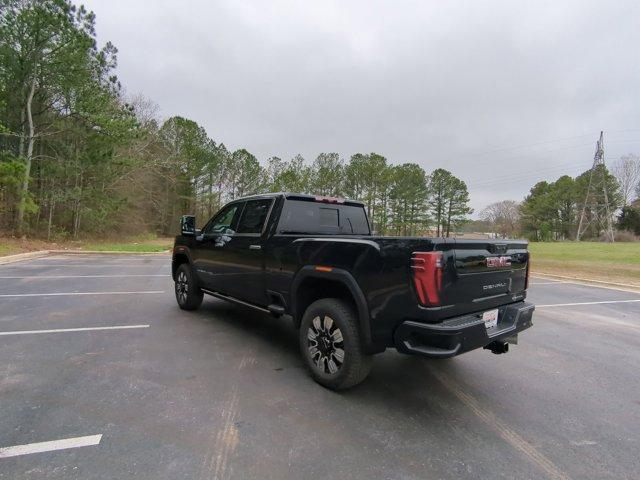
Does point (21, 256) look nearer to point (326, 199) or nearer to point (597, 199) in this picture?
point (326, 199)

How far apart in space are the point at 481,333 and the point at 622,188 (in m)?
72.4

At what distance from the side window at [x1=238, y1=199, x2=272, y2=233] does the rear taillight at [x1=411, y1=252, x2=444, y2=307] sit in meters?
2.28

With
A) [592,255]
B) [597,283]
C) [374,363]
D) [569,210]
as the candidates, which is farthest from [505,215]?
[374,363]

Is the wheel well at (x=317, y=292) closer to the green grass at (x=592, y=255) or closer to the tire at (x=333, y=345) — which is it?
the tire at (x=333, y=345)

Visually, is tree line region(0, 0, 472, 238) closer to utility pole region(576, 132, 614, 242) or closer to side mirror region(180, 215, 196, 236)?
side mirror region(180, 215, 196, 236)

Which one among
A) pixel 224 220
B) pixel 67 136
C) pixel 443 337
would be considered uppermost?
pixel 67 136

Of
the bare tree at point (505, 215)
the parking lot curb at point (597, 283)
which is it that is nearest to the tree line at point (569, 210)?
the bare tree at point (505, 215)

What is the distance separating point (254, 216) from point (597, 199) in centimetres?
6895

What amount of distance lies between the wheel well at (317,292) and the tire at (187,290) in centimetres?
278

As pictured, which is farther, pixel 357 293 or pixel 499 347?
pixel 499 347

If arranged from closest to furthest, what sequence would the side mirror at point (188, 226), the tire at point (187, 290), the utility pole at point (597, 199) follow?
1. the side mirror at point (188, 226)
2. the tire at point (187, 290)
3. the utility pole at point (597, 199)

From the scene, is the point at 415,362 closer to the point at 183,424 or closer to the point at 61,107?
the point at 183,424

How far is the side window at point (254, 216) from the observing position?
14.8 feet

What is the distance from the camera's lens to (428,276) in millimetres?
2668
